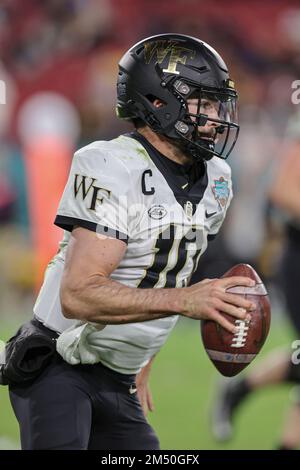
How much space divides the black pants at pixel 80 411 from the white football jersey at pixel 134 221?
2.9 inches

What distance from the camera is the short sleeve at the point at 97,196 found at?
8.66 ft

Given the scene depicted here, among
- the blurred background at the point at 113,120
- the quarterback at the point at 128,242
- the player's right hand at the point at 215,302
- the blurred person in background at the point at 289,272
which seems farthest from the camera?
the blurred background at the point at 113,120

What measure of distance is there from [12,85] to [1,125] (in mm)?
917

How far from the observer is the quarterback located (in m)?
2.62

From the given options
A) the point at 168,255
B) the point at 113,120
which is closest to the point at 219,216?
the point at 168,255

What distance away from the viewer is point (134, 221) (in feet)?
9.00

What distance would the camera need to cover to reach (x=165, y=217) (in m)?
2.83

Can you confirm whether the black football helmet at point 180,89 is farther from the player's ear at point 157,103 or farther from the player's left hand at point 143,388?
the player's left hand at point 143,388

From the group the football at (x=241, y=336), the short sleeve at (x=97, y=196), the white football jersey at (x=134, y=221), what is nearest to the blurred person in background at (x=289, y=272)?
the white football jersey at (x=134, y=221)

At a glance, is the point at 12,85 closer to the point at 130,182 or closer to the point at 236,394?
the point at 236,394

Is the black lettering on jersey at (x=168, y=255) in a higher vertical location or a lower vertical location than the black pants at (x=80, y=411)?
higher

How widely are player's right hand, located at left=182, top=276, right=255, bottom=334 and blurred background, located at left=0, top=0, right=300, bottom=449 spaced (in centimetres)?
326

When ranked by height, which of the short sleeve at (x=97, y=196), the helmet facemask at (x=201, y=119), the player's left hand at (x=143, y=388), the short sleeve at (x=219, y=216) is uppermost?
the helmet facemask at (x=201, y=119)

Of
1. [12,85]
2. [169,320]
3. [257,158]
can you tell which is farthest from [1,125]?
[169,320]
